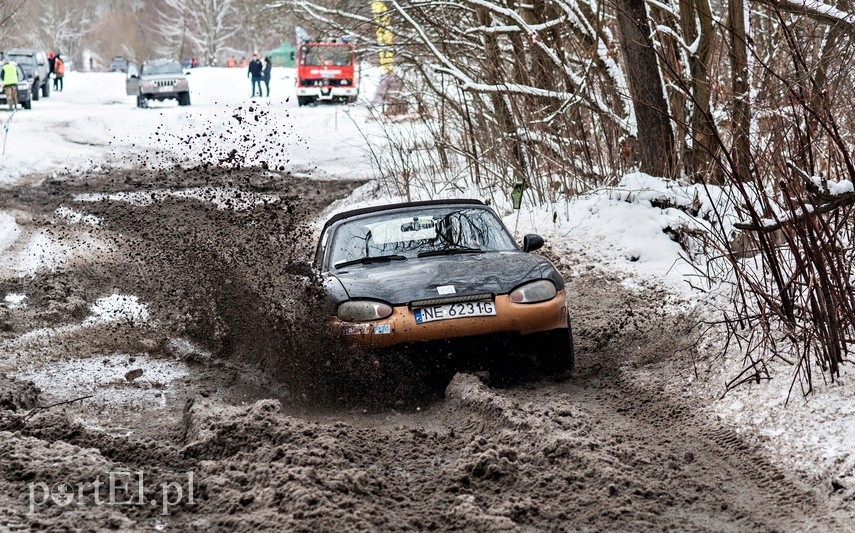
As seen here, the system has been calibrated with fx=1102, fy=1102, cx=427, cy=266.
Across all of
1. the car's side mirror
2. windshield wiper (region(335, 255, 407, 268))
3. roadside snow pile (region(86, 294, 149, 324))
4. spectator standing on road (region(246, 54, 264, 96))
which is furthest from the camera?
spectator standing on road (region(246, 54, 264, 96))

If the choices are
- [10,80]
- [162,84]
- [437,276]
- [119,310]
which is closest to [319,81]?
[162,84]

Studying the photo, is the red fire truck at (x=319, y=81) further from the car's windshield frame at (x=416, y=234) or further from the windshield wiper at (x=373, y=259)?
the windshield wiper at (x=373, y=259)

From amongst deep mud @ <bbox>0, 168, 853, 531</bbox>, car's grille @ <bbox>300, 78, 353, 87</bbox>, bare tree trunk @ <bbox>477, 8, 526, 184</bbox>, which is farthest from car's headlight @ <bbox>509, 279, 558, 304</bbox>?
car's grille @ <bbox>300, 78, 353, 87</bbox>

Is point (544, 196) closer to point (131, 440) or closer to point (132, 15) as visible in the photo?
point (131, 440)

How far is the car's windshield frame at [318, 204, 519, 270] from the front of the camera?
8.82 meters

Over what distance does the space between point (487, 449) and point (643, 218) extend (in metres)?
8.44

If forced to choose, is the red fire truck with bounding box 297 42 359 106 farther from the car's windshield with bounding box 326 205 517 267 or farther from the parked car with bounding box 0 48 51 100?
the car's windshield with bounding box 326 205 517 267

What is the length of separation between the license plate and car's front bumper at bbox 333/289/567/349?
3 centimetres

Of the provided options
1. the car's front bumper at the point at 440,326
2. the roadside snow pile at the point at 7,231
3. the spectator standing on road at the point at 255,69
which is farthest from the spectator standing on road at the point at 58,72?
the car's front bumper at the point at 440,326

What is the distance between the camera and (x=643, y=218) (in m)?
13.7

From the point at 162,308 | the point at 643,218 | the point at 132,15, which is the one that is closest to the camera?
the point at 162,308

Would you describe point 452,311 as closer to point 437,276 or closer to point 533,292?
point 437,276

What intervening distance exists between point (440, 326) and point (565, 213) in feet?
25.4

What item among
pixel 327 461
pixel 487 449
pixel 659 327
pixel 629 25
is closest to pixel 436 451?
pixel 487 449
